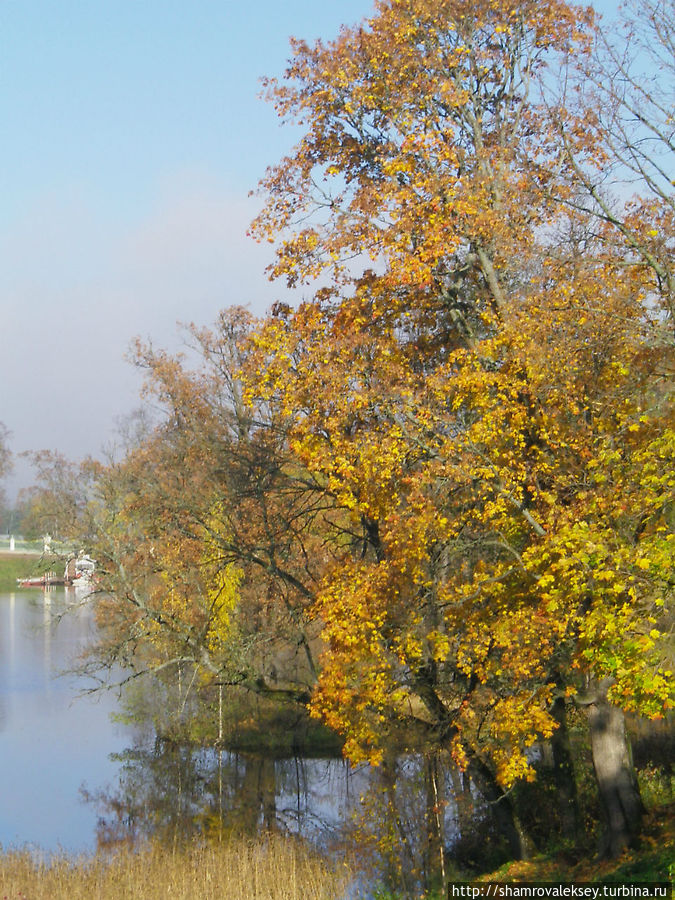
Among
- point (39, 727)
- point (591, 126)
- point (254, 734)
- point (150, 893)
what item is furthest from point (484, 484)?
point (39, 727)

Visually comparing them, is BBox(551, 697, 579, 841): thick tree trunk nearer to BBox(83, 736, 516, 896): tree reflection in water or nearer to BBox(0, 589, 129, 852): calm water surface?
BBox(83, 736, 516, 896): tree reflection in water

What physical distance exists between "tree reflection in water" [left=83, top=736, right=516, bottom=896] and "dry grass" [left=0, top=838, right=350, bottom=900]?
5.90ft

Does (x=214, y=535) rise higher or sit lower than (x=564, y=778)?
higher

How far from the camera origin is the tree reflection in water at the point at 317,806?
17359 mm

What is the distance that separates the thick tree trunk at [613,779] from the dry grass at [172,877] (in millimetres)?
4421

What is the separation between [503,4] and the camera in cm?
1587

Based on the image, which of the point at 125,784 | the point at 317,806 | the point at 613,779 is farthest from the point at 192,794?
the point at 613,779

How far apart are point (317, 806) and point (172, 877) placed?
8.44m

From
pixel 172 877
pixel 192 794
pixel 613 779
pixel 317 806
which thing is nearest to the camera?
pixel 613 779

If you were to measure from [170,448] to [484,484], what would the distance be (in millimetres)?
13566

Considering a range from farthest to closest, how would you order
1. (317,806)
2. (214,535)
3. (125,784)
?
(125,784), (317,806), (214,535)

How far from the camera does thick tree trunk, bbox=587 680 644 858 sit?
13.7 m

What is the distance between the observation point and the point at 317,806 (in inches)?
888

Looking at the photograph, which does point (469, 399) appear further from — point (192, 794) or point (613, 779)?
point (192, 794)
